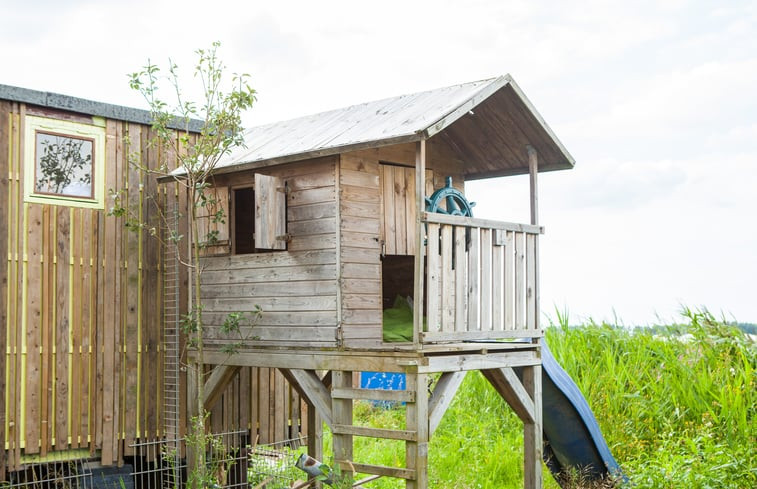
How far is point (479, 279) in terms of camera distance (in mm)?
9195

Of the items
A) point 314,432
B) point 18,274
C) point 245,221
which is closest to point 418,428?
point 314,432

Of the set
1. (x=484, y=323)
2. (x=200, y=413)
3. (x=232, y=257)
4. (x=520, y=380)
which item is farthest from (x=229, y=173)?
(x=520, y=380)

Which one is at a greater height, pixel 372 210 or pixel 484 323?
pixel 372 210

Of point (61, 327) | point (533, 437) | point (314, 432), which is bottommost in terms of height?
point (314, 432)

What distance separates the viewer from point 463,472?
12633 mm

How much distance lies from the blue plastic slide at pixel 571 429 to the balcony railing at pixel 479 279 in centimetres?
134

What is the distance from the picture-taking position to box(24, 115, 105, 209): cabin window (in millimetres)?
9719

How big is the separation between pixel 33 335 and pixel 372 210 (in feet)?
13.4

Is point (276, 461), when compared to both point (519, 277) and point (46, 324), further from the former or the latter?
point (519, 277)

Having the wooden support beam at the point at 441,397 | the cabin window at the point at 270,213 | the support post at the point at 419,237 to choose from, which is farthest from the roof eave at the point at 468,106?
the wooden support beam at the point at 441,397

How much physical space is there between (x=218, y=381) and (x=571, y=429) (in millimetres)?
4735

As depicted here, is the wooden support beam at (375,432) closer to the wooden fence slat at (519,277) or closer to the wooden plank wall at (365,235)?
the wooden plank wall at (365,235)

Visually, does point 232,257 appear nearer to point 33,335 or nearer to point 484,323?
point 33,335

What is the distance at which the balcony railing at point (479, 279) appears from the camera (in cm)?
843
